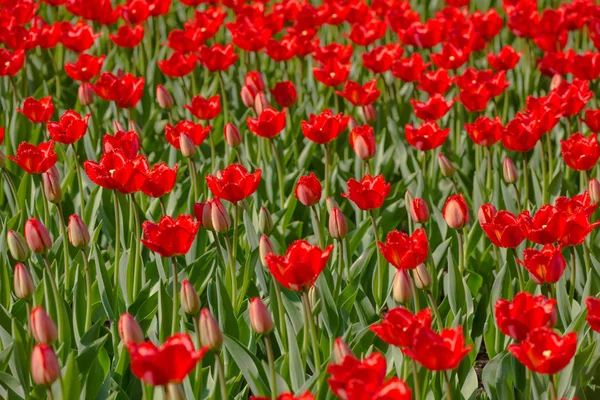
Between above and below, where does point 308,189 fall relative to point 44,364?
below

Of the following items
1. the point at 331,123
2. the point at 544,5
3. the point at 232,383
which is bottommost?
the point at 544,5

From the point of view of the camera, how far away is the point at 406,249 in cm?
230

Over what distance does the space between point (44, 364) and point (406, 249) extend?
894 mm

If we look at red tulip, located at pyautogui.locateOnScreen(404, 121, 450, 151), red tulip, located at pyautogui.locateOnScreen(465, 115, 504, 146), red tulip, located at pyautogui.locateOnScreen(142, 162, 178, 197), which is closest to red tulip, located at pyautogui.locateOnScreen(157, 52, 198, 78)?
red tulip, located at pyautogui.locateOnScreen(404, 121, 450, 151)

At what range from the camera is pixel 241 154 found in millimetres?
4098

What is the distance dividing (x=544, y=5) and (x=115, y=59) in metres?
3.14

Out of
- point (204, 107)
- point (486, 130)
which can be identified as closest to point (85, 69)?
point (204, 107)

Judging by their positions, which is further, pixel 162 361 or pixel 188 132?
pixel 188 132

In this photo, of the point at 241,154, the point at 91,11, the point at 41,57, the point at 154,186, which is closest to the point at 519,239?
the point at 154,186

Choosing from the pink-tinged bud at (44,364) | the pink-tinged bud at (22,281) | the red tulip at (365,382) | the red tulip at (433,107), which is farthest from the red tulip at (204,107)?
the red tulip at (365,382)

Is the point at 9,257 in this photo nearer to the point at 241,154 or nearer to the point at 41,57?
the point at 241,154

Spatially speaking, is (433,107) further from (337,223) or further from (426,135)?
(337,223)

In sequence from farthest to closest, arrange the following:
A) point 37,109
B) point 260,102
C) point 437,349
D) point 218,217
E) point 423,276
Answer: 1. point 260,102
2. point 37,109
3. point 218,217
4. point 423,276
5. point 437,349

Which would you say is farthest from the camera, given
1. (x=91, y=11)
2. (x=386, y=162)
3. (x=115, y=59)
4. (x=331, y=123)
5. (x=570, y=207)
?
(x=115, y=59)
